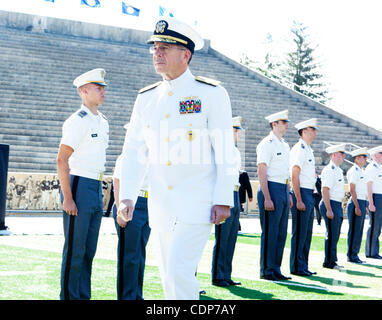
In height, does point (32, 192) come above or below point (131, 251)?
above

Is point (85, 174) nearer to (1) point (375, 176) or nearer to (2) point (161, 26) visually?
(2) point (161, 26)

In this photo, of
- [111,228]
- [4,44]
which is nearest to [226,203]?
[111,228]

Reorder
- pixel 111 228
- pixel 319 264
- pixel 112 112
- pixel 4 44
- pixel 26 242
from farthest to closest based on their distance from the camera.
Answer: pixel 4 44 < pixel 112 112 < pixel 111 228 < pixel 26 242 < pixel 319 264

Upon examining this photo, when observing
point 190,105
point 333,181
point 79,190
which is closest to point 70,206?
point 79,190

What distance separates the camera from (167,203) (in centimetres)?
376

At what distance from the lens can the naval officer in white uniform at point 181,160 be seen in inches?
143

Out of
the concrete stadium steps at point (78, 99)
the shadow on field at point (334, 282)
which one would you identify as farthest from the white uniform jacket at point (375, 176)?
the concrete stadium steps at point (78, 99)

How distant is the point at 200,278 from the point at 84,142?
2939 mm

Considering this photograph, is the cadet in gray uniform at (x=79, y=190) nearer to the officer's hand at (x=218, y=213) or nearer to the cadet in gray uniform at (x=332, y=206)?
the officer's hand at (x=218, y=213)

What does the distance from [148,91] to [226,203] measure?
0.97 metres

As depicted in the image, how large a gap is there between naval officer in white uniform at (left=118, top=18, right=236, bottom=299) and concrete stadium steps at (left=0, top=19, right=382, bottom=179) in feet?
54.9

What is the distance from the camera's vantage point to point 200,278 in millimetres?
7539

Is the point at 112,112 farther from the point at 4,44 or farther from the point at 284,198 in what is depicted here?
the point at 284,198
